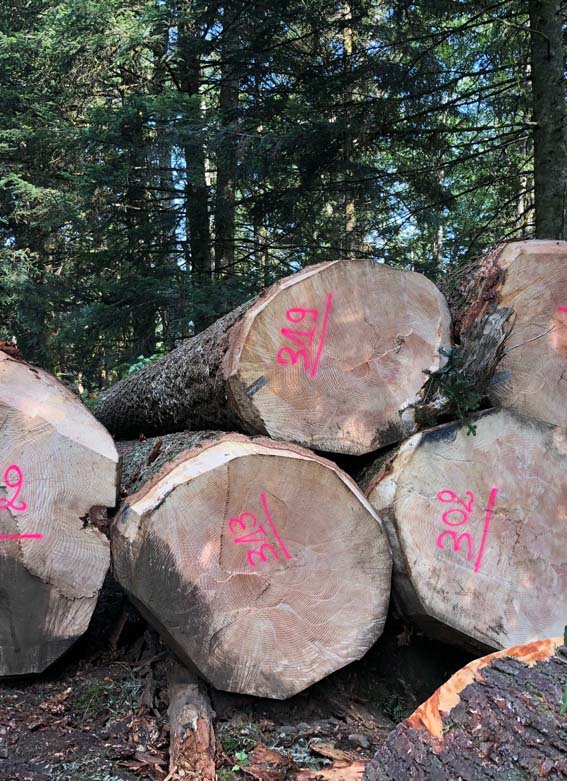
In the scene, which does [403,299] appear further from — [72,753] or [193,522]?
[72,753]

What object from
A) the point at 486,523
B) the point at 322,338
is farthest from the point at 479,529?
the point at 322,338

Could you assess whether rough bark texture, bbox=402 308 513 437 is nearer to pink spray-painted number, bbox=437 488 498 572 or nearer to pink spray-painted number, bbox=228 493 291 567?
pink spray-painted number, bbox=437 488 498 572

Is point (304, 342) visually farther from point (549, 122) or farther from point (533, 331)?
point (549, 122)

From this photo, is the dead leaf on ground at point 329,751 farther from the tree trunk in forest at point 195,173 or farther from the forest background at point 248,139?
the tree trunk in forest at point 195,173

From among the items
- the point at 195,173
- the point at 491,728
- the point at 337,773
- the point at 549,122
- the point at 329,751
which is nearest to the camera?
the point at 491,728

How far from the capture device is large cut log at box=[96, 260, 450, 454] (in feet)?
7.95

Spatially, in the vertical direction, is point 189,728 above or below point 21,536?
below

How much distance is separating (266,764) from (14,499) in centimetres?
125

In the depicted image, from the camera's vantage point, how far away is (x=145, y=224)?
8.64m

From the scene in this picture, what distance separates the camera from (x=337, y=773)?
196cm

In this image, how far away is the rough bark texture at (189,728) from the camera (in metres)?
1.93

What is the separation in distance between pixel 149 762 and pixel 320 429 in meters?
1.28

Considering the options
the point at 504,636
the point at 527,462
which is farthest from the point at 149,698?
the point at 527,462

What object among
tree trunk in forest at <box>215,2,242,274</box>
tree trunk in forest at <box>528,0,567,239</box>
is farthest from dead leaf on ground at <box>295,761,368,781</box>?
tree trunk in forest at <box>215,2,242,274</box>
